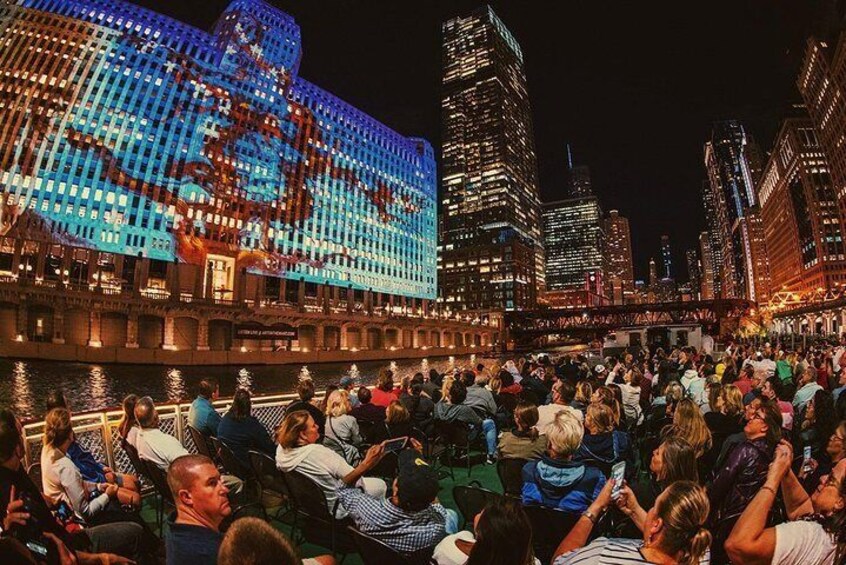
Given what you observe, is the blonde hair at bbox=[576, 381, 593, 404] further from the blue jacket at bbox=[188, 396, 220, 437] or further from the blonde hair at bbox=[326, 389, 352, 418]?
the blue jacket at bbox=[188, 396, 220, 437]

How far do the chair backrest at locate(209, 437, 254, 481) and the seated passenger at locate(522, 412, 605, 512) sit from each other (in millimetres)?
3977

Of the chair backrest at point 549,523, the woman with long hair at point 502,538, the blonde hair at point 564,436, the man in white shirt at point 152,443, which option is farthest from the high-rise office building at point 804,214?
the woman with long hair at point 502,538

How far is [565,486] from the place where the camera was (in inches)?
177

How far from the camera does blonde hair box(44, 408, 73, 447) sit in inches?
201

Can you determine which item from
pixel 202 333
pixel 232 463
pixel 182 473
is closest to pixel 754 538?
pixel 182 473

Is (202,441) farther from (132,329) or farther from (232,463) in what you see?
(132,329)

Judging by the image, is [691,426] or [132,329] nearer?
[691,426]

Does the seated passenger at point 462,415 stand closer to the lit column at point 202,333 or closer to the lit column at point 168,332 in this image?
the lit column at point 168,332

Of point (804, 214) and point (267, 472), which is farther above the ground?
point (804, 214)

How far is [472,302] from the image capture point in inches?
7608

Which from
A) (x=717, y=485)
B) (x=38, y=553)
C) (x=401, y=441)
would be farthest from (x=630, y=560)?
(x=401, y=441)

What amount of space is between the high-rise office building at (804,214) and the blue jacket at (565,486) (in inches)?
5540

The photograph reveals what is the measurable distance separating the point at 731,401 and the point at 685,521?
610 centimetres

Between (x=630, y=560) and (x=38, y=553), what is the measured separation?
359 centimetres
